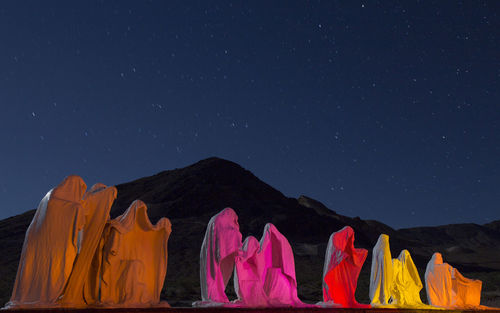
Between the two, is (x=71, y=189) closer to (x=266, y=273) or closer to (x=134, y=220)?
(x=134, y=220)

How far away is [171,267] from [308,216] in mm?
37589

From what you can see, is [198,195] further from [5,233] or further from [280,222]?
[5,233]

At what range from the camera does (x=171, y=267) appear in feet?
153

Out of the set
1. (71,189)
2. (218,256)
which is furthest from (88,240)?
(218,256)

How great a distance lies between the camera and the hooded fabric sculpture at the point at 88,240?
879 centimetres

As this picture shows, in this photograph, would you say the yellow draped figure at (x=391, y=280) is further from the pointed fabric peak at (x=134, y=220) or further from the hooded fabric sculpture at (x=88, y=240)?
the hooded fabric sculpture at (x=88, y=240)

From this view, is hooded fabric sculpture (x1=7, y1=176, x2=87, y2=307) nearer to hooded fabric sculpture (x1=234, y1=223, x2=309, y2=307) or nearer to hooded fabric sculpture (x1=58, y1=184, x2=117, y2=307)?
hooded fabric sculpture (x1=58, y1=184, x2=117, y2=307)

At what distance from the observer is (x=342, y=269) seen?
12.7 metres

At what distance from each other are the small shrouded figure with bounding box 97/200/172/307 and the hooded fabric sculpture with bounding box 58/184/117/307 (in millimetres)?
303

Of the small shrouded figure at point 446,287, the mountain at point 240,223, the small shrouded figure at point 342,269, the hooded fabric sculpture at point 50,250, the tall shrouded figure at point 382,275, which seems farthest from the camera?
the mountain at point 240,223

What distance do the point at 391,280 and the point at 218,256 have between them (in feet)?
19.9

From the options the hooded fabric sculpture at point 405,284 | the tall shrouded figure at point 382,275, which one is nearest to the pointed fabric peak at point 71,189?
the tall shrouded figure at point 382,275

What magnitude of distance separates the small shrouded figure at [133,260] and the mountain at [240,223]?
18.6 meters

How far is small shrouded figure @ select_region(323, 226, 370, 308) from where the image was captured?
492 inches
